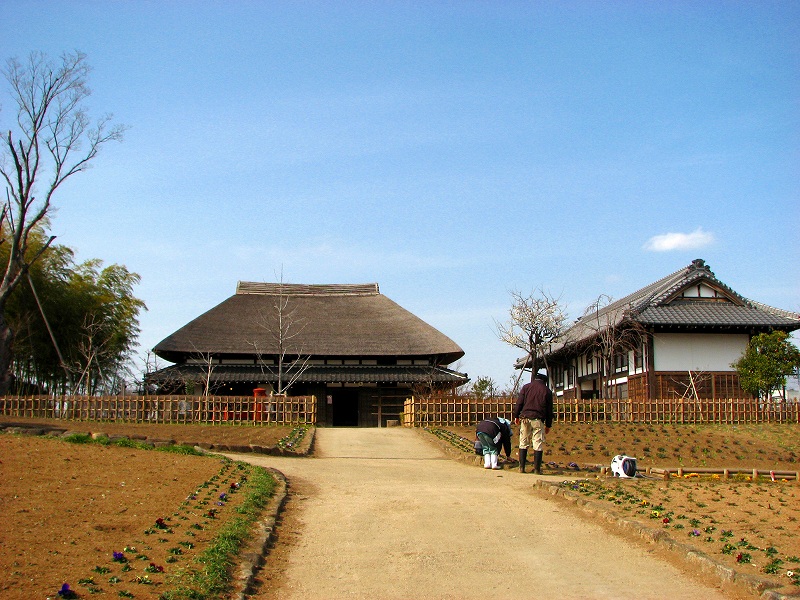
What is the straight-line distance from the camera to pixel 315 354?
32531 millimetres

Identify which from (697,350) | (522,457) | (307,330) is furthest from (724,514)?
(307,330)

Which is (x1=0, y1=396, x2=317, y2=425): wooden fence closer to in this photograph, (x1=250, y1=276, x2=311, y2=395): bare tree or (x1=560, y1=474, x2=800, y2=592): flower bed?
(x1=250, y1=276, x2=311, y2=395): bare tree

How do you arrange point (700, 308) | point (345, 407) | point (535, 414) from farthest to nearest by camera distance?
1. point (345, 407)
2. point (700, 308)
3. point (535, 414)

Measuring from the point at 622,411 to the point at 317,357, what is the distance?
13.7 meters

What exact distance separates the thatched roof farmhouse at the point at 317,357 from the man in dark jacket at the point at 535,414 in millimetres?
17844

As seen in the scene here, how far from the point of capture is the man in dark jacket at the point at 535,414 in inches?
476

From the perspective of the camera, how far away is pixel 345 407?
3312cm

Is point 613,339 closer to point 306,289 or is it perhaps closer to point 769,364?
point 769,364

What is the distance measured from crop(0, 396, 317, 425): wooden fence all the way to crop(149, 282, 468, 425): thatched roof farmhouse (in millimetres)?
5888

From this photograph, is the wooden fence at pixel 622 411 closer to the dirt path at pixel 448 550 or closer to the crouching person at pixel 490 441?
the crouching person at pixel 490 441

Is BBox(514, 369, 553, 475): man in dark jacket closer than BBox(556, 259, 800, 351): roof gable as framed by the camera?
Yes

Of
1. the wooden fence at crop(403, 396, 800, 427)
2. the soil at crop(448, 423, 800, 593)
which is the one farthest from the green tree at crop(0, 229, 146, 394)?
the soil at crop(448, 423, 800, 593)

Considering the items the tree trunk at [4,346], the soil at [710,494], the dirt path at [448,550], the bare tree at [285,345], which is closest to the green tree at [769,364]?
the soil at [710,494]

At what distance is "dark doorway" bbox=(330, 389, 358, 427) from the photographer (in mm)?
32812
